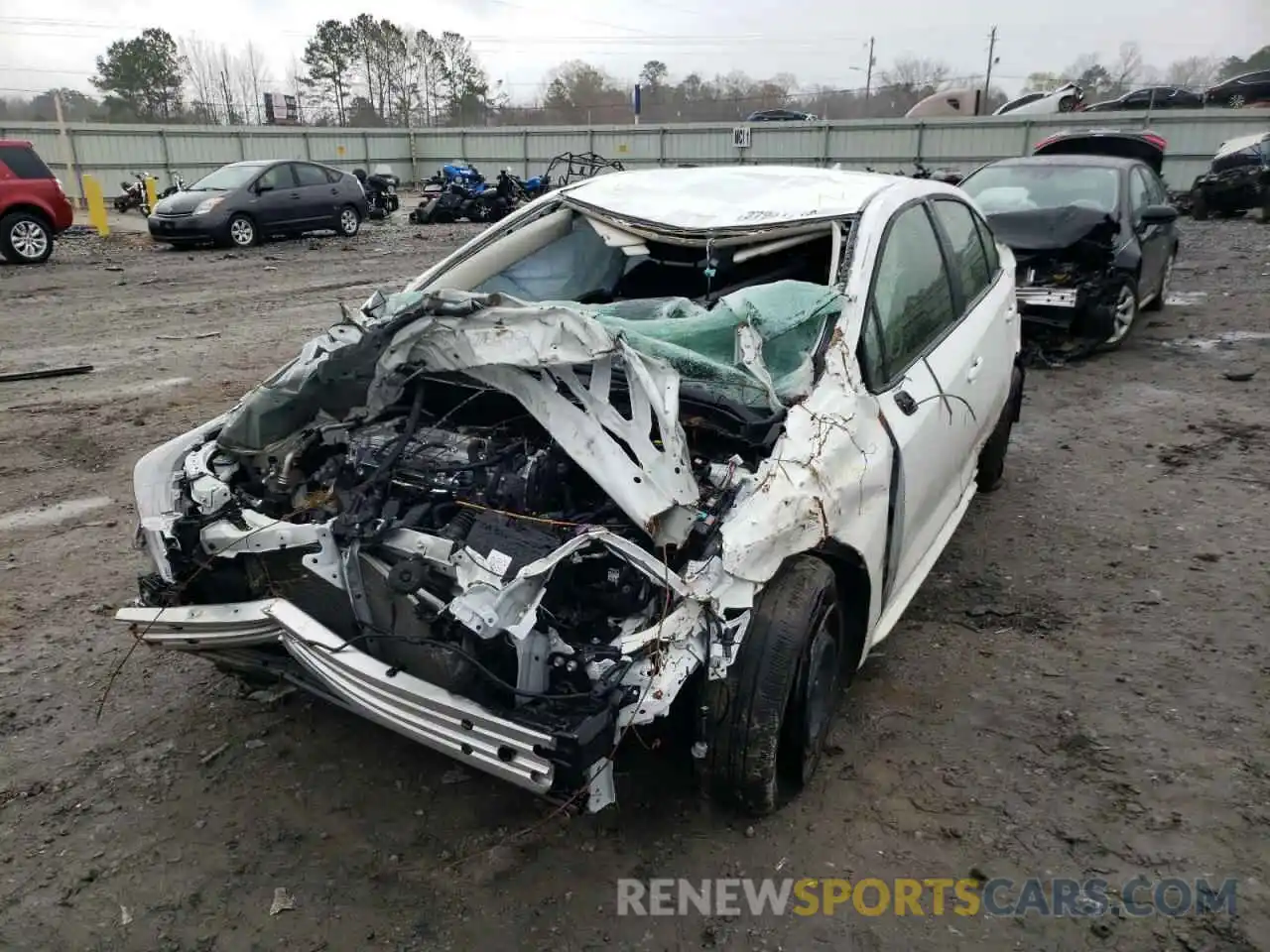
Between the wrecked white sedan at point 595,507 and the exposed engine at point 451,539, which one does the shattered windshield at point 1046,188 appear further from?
the exposed engine at point 451,539

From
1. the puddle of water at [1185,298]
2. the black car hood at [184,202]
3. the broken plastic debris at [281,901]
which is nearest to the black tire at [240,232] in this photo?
the black car hood at [184,202]

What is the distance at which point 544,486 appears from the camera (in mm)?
2547

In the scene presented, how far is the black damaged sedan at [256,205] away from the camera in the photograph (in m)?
14.9

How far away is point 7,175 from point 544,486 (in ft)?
47.1

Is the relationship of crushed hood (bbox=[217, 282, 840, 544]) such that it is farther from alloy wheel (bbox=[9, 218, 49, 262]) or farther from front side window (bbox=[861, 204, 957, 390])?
alloy wheel (bbox=[9, 218, 49, 262])

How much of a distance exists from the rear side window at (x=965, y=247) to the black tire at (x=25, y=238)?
1434 cm

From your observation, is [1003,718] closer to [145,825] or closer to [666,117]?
[145,825]

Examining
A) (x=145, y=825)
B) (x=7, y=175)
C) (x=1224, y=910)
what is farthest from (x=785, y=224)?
(x=7, y=175)

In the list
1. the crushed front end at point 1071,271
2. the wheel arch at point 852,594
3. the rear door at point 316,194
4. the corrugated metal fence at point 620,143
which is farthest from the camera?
the corrugated metal fence at point 620,143

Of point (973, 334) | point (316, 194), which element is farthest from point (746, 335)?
point (316, 194)

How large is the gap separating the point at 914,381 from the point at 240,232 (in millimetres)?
15166

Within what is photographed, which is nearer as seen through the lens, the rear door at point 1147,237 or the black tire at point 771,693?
the black tire at point 771,693

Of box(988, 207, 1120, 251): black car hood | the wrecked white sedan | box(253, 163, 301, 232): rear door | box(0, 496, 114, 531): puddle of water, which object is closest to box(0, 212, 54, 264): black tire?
box(253, 163, 301, 232): rear door

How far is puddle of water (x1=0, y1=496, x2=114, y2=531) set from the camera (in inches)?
177
